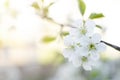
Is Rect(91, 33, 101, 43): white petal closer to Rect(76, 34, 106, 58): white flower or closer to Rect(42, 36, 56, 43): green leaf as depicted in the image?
Rect(76, 34, 106, 58): white flower

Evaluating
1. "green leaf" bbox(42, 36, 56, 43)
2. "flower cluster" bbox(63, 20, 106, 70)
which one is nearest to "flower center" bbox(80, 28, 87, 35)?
"flower cluster" bbox(63, 20, 106, 70)

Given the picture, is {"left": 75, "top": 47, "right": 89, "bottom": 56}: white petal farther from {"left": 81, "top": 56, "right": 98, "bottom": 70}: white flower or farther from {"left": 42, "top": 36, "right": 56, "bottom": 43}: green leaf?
{"left": 42, "top": 36, "right": 56, "bottom": 43}: green leaf

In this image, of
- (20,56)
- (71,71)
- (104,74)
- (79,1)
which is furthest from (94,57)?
(20,56)

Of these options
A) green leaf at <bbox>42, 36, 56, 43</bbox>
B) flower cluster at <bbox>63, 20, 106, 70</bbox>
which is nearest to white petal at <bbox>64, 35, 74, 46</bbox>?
flower cluster at <bbox>63, 20, 106, 70</bbox>

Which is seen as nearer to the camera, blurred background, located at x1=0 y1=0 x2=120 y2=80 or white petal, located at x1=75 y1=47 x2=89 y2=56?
white petal, located at x1=75 y1=47 x2=89 y2=56

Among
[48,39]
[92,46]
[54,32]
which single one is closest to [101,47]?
[92,46]

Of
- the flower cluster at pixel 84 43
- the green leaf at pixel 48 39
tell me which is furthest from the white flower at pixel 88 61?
the green leaf at pixel 48 39

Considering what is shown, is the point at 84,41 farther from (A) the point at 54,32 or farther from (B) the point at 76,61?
(A) the point at 54,32

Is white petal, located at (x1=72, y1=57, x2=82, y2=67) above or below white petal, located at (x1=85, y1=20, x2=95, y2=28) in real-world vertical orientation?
below

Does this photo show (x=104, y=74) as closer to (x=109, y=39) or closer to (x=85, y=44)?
(x=109, y=39)

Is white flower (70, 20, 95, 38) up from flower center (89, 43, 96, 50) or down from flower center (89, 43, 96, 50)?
up
